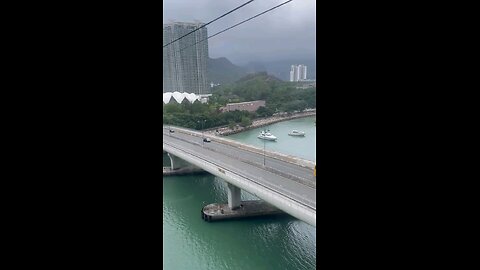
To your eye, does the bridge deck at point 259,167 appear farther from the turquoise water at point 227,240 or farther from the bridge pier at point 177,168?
the turquoise water at point 227,240

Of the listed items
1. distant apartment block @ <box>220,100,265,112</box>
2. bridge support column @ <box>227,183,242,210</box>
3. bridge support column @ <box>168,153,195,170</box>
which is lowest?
bridge support column @ <box>227,183,242,210</box>

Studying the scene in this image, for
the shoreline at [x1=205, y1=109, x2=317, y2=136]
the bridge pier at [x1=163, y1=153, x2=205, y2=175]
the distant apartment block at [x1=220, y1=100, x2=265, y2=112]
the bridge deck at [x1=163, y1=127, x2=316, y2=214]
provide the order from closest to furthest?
the bridge deck at [x1=163, y1=127, x2=316, y2=214], the bridge pier at [x1=163, y1=153, x2=205, y2=175], the distant apartment block at [x1=220, y1=100, x2=265, y2=112], the shoreline at [x1=205, y1=109, x2=317, y2=136]

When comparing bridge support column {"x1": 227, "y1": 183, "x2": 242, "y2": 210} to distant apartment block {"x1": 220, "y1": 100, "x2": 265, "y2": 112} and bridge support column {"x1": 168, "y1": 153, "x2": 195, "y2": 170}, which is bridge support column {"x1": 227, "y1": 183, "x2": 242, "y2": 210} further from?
distant apartment block {"x1": 220, "y1": 100, "x2": 265, "y2": 112}

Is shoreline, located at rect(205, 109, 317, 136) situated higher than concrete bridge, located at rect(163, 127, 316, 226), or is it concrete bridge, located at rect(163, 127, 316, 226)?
shoreline, located at rect(205, 109, 317, 136)

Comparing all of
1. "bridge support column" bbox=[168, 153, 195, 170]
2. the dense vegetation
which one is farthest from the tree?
"bridge support column" bbox=[168, 153, 195, 170]

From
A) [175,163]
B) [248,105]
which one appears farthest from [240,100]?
[175,163]

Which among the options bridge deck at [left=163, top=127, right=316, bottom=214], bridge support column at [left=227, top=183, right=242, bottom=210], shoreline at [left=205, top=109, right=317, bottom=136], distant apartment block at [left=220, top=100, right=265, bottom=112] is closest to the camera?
bridge deck at [left=163, top=127, right=316, bottom=214]

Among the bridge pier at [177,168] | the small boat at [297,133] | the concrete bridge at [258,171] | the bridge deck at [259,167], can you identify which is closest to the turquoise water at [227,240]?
the concrete bridge at [258,171]
